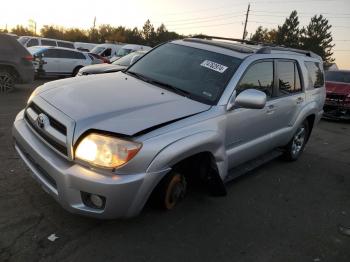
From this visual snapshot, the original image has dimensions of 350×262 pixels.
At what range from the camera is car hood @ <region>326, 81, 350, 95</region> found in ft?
40.2

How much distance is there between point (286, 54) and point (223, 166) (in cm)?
237

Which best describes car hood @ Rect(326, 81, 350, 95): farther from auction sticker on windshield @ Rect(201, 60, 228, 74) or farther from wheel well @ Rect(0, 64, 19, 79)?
wheel well @ Rect(0, 64, 19, 79)

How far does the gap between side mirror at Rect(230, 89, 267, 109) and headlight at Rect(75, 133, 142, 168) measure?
1336 mm

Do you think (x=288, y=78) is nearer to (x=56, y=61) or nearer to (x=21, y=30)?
(x=56, y=61)

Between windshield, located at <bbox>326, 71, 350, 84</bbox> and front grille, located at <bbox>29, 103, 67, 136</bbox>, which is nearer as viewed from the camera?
front grille, located at <bbox>29, 103, 67, 136</bbox>

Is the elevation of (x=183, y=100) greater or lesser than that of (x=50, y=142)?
greater

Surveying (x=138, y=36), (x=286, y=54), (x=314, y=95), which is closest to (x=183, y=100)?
(x=286, y=54)

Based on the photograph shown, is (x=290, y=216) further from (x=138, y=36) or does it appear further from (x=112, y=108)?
(x=138, y=36)

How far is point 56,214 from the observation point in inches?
149

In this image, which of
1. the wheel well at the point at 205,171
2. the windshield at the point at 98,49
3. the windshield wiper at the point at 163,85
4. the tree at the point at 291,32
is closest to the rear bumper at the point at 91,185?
the wheel well at the point at 205,171

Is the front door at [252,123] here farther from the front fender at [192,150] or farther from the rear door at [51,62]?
the rear door at [51,62]

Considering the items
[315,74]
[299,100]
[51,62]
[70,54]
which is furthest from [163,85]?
[70,54]

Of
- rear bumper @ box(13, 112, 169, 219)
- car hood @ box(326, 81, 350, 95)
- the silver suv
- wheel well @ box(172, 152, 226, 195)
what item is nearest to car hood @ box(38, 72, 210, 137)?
the silver suv

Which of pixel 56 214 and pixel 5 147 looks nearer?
pixel 56 214
